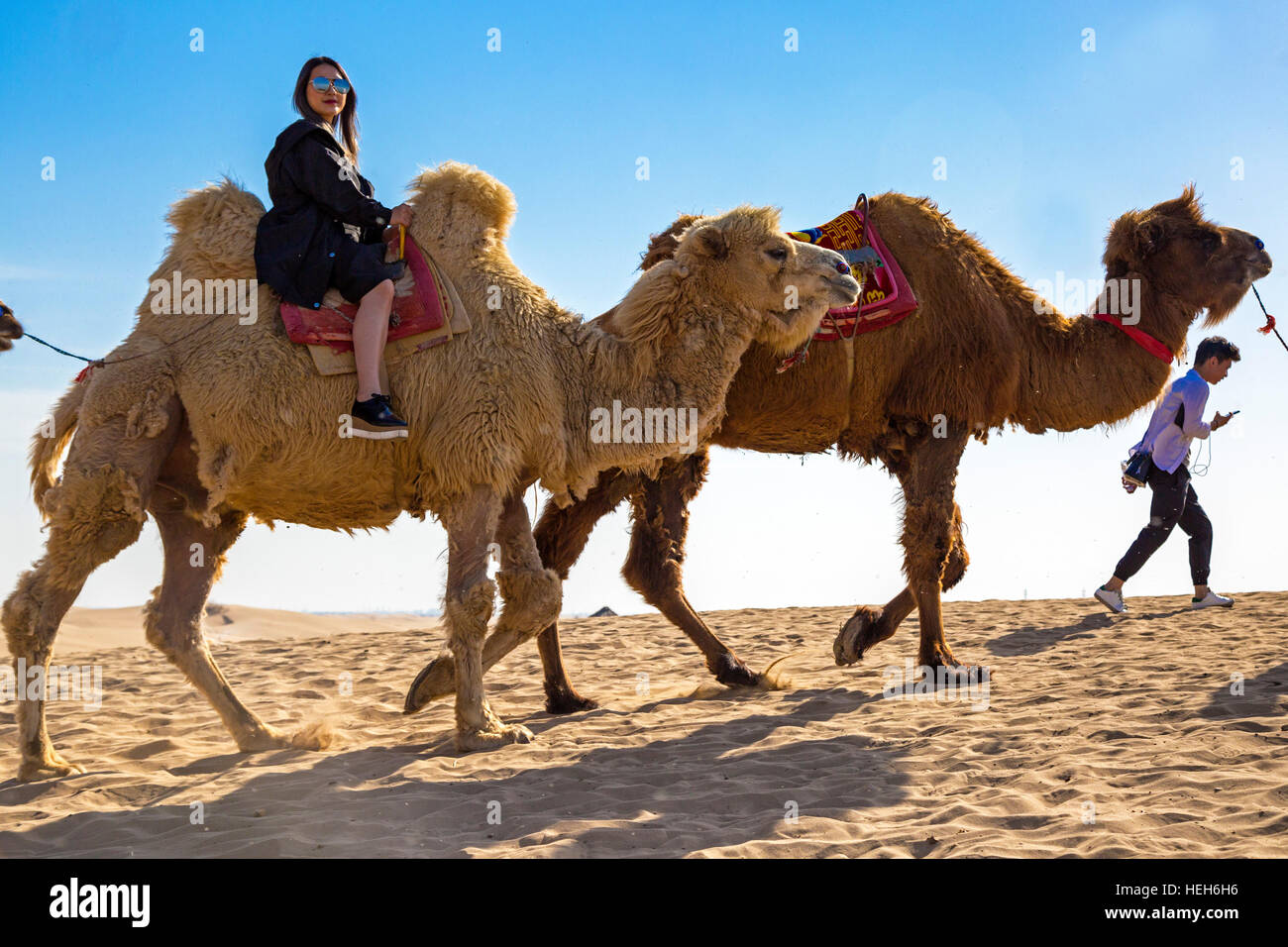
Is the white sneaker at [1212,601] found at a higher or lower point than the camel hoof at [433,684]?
higher

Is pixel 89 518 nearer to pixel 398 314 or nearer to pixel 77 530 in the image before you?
pixel 77 530

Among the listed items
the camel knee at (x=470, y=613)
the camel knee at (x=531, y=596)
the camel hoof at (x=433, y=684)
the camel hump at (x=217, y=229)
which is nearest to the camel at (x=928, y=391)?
the camel hoof at (x=433, y=684)

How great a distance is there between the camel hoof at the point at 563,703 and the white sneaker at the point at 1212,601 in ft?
22.7

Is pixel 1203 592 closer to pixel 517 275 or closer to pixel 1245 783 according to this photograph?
pixel 1245 783

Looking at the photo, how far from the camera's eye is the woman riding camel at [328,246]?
5793 mm

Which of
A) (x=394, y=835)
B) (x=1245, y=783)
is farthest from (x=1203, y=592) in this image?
(x=394, y=835)

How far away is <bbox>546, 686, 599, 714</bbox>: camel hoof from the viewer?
748 centimetres

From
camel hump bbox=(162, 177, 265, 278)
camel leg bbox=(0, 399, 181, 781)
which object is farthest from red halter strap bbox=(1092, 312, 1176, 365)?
camel leg bbox=(0, 399, 181, 781)

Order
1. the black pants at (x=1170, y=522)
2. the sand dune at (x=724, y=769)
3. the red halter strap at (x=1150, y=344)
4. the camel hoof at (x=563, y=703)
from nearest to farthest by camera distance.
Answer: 1. the sand dune at (x=724, y=769)
2. the camel hoof at (x=563, y=703)
3. the red halter strap at (x=1150, y=344)
4. the black pants at (x=1170, y=522)

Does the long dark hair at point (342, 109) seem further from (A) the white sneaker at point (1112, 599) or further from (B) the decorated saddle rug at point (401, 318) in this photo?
(A) the white sneaker at point (1112, 599)

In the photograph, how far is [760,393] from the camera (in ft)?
25.0

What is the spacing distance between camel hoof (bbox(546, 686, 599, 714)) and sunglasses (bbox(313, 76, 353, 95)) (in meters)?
3.80

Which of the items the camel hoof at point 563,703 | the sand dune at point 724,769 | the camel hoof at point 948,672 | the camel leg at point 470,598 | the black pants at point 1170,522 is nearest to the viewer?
the sand dune at point 724,769

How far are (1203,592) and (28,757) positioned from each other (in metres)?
10.3
